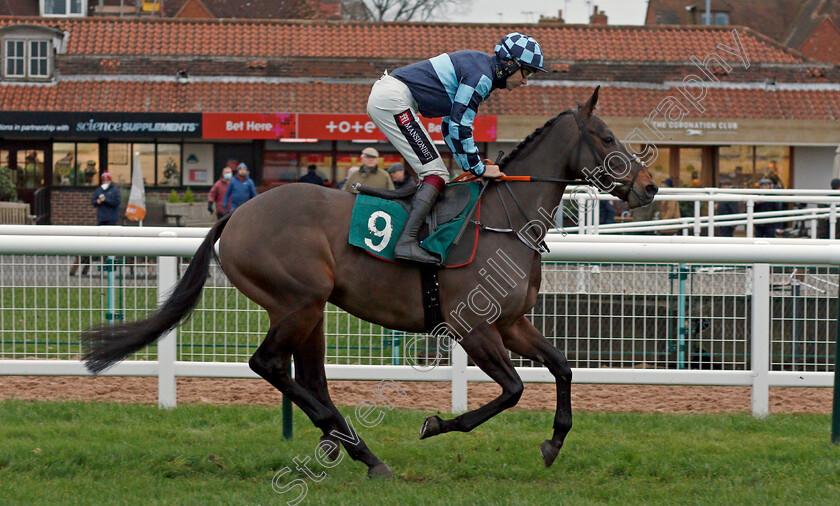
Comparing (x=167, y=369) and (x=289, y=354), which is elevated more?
(x=289, y=354)

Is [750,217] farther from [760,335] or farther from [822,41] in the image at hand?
[822,41]

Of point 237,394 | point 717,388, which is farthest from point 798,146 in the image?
point 237,394

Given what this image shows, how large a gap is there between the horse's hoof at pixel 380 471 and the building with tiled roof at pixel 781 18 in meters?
44.3

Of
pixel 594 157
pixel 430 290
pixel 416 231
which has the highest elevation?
pixel 594 157

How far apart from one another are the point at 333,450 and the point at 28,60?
2381 centimetres

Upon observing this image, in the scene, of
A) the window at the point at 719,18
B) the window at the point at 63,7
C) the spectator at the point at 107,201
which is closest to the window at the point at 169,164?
the spectator at the point at 107,201

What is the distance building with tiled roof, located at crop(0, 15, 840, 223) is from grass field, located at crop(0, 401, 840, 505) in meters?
18.9

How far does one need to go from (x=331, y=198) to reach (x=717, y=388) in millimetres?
3569

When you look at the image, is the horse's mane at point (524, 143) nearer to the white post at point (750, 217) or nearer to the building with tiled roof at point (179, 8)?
the white post at point (750, 217)

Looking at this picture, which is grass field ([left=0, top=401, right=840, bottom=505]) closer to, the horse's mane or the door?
the horse's mane

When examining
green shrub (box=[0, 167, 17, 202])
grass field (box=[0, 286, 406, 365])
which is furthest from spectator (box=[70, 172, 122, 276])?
grass field (box=[0, 286, 406, 365])

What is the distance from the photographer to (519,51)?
4730 mm

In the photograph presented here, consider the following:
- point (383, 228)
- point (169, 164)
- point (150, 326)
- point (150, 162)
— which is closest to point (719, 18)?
point (169, 164)

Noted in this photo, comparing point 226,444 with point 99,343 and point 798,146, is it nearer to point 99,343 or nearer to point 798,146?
point 99,343
